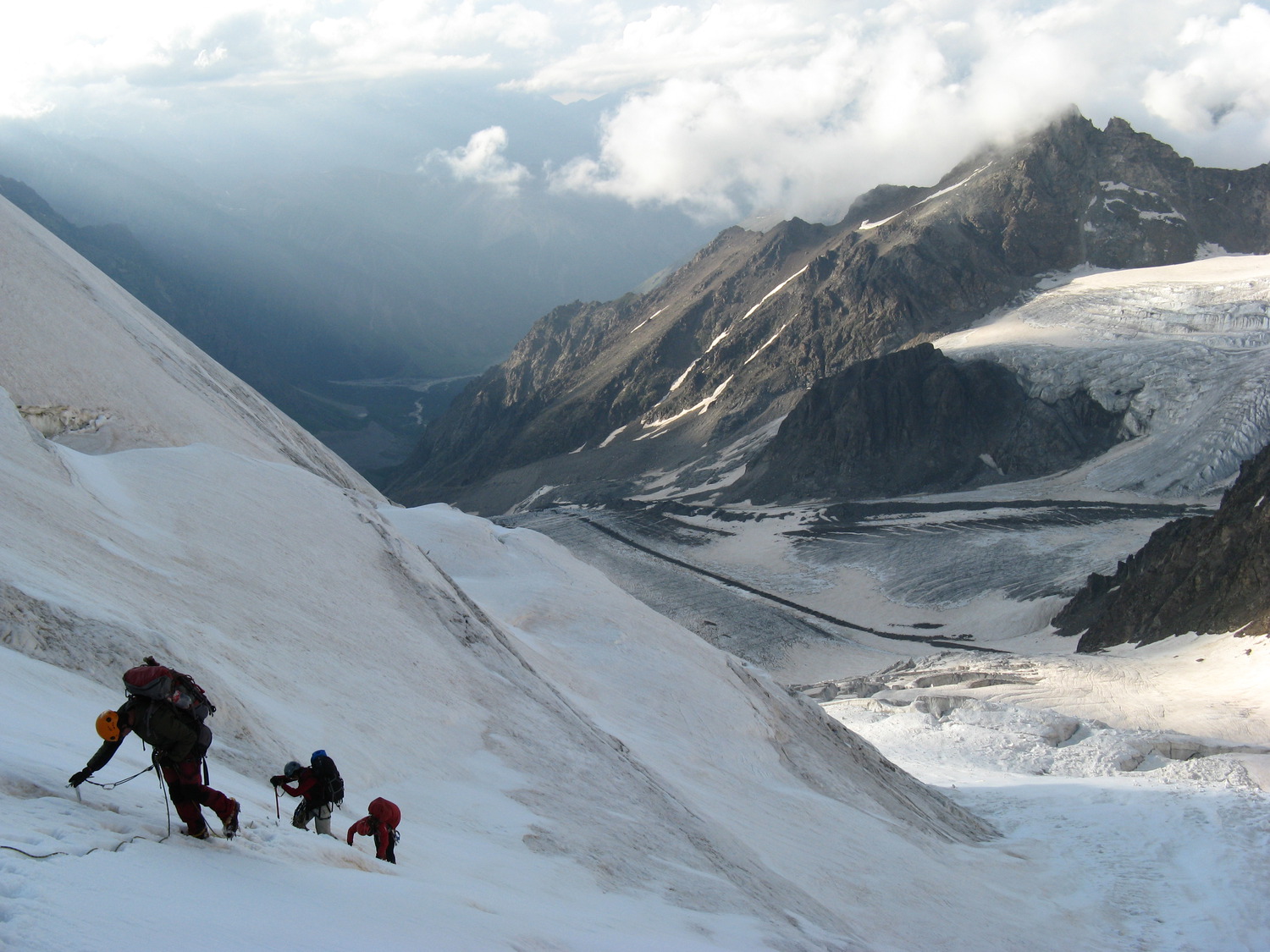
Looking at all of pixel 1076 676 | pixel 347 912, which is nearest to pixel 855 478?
pixel 1076 676

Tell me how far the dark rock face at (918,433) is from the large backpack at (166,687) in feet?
330

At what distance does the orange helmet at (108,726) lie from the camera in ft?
23.5

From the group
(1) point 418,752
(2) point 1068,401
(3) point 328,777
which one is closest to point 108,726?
(3) point 328,777

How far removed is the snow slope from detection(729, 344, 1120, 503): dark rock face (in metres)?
83.3

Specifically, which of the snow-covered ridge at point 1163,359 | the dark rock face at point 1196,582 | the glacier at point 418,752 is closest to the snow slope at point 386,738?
the glacier at point 418,752

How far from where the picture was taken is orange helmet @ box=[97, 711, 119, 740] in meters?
7.16

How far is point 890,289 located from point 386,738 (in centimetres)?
13329

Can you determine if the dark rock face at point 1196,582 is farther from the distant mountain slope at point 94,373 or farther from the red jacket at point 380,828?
the red jacket at point 380,828

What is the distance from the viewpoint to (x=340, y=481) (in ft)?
97.3

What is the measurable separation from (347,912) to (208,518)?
1078cm

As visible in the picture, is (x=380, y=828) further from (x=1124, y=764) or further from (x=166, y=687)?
(x=1124, y=764)

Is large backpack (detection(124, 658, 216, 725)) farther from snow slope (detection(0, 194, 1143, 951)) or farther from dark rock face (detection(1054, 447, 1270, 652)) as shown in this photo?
dark rock face (detection(1054, 447, 1270, 652))

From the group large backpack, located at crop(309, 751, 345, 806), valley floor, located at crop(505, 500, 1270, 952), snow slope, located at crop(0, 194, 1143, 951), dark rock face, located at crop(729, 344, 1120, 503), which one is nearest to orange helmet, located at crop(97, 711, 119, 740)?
snow slope, located at crop(0, 194, 1143, 951)

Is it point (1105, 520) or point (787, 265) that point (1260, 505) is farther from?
point (787, 265)
